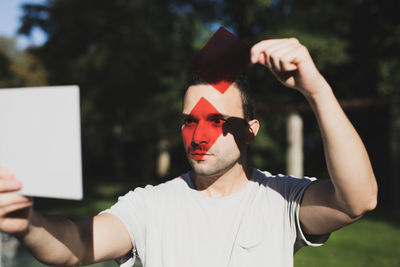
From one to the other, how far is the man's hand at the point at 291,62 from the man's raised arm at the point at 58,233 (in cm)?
93

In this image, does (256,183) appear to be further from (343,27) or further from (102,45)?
(102,45)

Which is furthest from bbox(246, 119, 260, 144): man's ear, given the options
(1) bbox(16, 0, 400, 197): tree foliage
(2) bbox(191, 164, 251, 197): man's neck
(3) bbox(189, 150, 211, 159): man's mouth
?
(1) bbox(16, 0, 400, 197): tree foliage

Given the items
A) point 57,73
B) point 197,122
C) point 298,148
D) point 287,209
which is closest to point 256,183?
point 287,209

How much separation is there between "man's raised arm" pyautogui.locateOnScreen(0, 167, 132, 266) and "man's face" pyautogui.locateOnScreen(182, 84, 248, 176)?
1.56ft

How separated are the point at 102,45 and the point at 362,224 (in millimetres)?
12215

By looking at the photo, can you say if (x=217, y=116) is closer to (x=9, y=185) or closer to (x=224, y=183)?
(x=224, y=183)

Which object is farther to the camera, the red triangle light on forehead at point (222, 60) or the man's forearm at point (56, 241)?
the red triangle light on forehead at point (222, 60)

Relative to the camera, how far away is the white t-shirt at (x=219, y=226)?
166 cm

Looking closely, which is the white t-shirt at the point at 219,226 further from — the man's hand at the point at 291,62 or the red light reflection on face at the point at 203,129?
the man's hand at the point at 291,62

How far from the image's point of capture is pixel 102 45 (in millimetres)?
16250

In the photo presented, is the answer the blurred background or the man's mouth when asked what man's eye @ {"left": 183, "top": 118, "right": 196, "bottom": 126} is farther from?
the blurred background

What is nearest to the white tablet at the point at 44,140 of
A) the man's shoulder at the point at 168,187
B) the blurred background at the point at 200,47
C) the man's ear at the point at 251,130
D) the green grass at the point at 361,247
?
the man's shoulder at the point at 168,187

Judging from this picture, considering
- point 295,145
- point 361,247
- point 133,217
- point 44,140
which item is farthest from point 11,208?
point 295,145

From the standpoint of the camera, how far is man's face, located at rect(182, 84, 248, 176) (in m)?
1.78
